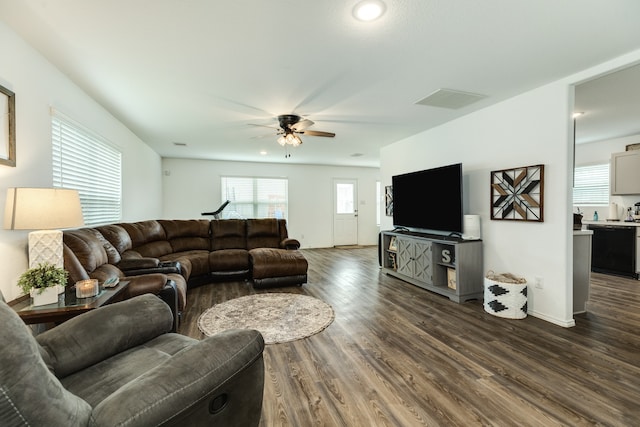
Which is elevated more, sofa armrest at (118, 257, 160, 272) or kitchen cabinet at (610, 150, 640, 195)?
kitchen cabinet at (610, 150, 640, 195)

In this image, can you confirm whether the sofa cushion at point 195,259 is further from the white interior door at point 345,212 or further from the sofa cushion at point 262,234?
the white interior door at point 345,212

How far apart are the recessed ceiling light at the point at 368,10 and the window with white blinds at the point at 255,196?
6.30 meters

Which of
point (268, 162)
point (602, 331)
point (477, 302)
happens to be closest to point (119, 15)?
point (477, 302)

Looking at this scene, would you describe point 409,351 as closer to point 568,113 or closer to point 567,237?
point 567,237

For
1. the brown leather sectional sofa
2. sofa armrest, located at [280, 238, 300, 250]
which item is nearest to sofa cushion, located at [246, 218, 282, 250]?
the brown leather sectional sofa

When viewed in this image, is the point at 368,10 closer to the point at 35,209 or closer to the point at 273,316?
the point at 35,209

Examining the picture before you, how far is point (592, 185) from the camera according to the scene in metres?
5.71

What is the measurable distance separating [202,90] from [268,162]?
15.8 feet

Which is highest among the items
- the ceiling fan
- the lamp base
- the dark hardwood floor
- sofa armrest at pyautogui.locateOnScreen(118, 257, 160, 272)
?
the ceiling fan

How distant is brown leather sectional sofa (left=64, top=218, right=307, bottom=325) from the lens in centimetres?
251

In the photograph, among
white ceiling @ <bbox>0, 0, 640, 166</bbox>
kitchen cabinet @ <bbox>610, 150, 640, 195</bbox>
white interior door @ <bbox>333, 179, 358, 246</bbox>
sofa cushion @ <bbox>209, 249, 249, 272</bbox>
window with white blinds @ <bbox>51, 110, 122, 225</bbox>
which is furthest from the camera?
white interior door @ <bbox>333, 179, 358, 246</bbox>

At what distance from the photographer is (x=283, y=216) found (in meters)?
8.13

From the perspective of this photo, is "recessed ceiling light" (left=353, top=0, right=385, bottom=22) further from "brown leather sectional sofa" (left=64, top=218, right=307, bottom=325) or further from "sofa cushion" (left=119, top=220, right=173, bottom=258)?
"sofa cushion" (left=119, top=220, right=173, bottom=258)

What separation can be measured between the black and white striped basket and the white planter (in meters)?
3.74
